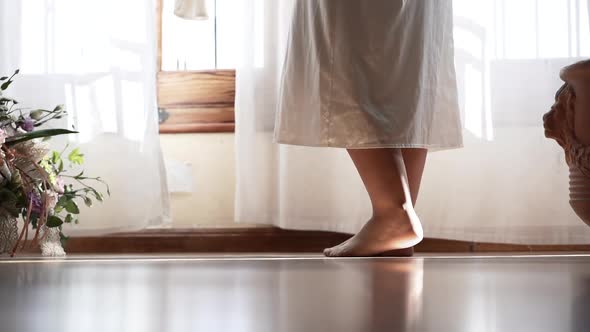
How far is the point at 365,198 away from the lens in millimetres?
1947

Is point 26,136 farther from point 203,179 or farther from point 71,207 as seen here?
point 203,179

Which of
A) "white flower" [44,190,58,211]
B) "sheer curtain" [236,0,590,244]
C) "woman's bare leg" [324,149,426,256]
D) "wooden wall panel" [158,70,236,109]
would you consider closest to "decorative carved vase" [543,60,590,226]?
"woman's bare leg" [324,149,426,256]

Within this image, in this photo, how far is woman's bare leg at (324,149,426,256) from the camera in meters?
1.32

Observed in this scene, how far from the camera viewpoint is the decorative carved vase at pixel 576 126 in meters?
1.09

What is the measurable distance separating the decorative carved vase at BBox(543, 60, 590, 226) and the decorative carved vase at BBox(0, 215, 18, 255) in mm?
1034

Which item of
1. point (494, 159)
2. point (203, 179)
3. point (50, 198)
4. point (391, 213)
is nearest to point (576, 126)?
point (391, 213)

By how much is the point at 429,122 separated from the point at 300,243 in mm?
744

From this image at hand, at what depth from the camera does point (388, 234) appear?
1.32 meters

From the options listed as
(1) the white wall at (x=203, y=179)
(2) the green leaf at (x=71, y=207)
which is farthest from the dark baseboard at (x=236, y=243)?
(2) the green leaf at (x=71, y=207)

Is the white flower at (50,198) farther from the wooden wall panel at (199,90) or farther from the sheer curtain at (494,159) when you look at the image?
the wooden wall panel at (199,90)

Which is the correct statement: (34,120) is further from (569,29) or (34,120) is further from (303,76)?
(569,29)

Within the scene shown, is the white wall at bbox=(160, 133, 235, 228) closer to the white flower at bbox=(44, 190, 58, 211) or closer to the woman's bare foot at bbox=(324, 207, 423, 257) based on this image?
the white flower at bbox=(44, 190, 58, 211)

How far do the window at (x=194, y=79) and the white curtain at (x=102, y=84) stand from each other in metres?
0.24

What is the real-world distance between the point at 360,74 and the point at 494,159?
2.28 ft
